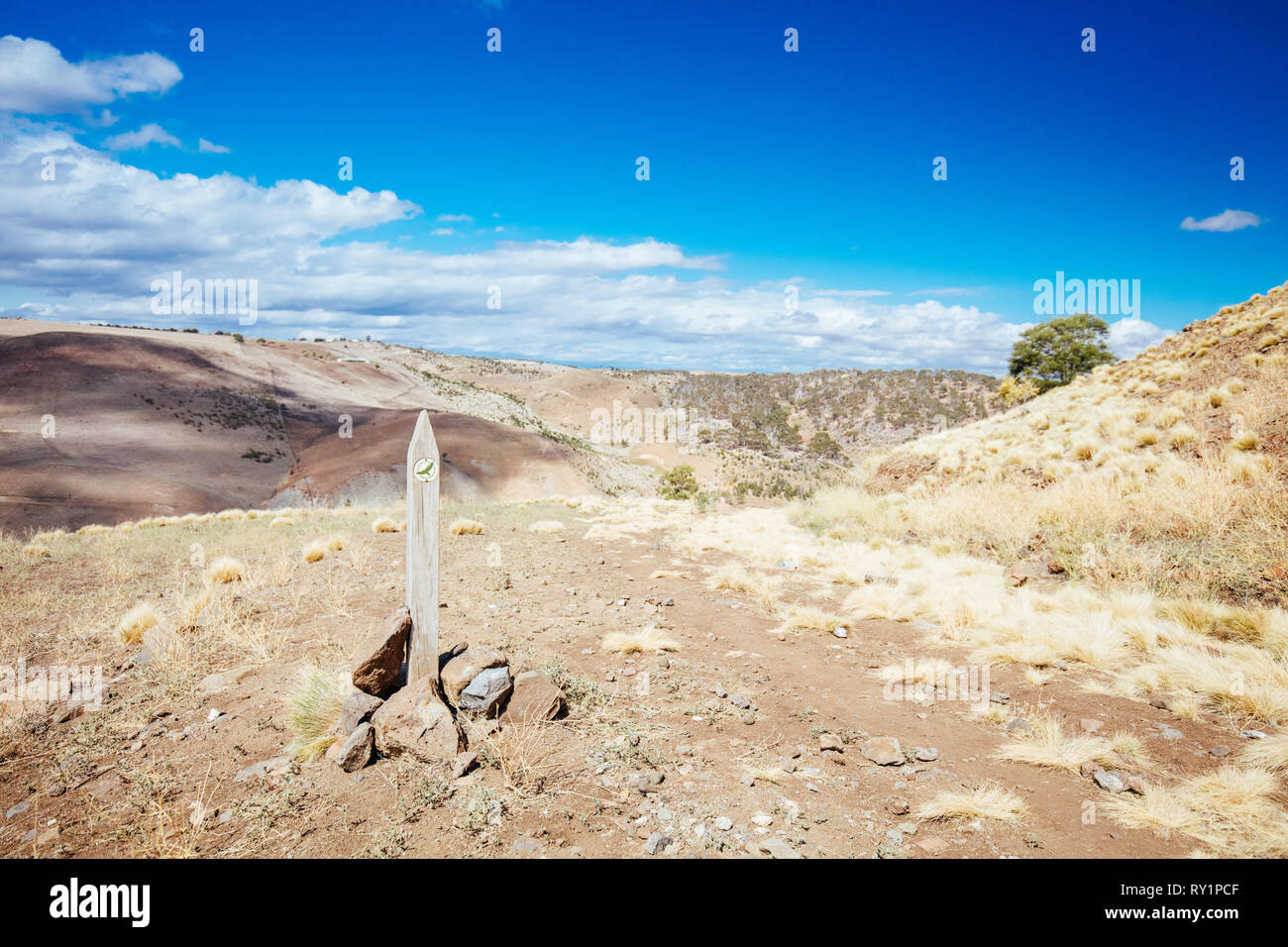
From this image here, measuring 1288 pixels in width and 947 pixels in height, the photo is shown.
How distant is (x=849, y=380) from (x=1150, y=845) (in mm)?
82165

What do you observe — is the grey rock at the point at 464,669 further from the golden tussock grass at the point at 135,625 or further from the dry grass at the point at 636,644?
the golden tussock grass at the point at 135,625

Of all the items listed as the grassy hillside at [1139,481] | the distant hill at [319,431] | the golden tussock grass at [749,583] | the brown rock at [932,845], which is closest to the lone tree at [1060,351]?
the distant hill at [319,431]

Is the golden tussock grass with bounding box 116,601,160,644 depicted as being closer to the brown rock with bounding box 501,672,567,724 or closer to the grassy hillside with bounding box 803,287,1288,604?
the brown rock with bounding box 501,672,567,724

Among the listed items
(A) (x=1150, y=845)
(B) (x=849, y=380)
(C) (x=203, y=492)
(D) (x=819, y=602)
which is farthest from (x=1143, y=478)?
(B) (x=849, y=380)

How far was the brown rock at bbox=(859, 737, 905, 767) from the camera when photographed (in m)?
4.15

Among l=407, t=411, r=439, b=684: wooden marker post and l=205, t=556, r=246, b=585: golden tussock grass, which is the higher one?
l=407, t=411, r=439, b=684: wooden marker post

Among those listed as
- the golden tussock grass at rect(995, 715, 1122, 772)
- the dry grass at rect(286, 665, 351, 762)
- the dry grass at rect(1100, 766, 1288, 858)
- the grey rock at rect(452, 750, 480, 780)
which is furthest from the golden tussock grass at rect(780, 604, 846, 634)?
the dry grass at rect(286, 665, 351, 762)

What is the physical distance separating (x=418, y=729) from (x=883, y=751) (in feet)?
11.1

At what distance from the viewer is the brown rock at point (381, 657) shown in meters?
4.32

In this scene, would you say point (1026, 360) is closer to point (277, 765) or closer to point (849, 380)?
point (849, 380)

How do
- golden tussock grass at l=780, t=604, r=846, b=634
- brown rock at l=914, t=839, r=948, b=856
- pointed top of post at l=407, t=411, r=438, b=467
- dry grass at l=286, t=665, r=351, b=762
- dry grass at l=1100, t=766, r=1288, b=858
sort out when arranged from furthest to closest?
1. golden tussock grass at l=780, t=604, r=846, b=634
2. pointed top of post at l=407, t=411, r=438, b=467
3. dry grass at l=286, t=665, r=351, b=762
4. brown rock at l=914, t=839, r=948, b=856
5. dry grass at l=1100, t=766, r=1288, b=858

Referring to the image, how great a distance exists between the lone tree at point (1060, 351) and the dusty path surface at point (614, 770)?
42.4 meters

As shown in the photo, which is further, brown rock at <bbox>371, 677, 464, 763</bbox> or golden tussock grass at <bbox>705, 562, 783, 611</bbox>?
golden tussock grass at <bbox>705, 562, 783, 611</bbox>

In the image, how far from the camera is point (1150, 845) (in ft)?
10.4
